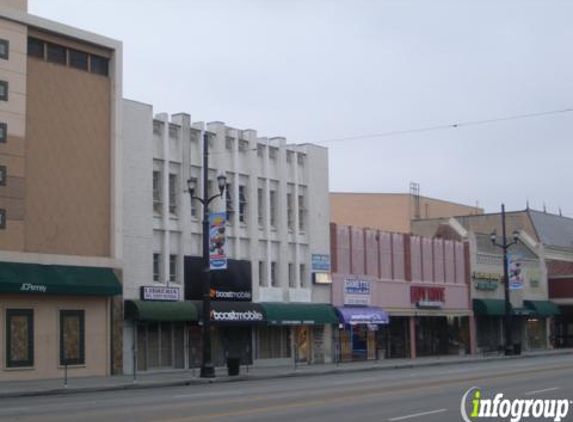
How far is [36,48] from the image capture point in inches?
1582

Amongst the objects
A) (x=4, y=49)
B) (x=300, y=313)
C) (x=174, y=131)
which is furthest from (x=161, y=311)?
(x=4, y=49)

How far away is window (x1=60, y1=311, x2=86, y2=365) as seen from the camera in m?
39.7

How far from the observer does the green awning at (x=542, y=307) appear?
2858 inches

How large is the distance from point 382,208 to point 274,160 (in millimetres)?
33752

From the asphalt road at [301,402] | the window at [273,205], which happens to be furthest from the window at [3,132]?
the window at [273,205]

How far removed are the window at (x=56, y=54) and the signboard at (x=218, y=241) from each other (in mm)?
9140

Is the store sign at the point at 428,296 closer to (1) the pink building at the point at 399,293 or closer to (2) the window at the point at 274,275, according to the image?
(1) the pink building at the point at 399,293

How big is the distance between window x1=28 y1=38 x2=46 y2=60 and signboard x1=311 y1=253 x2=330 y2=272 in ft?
63.3

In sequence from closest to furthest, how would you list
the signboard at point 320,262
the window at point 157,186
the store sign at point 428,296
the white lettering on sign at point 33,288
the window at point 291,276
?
1. the white lettering on sign at point 33,288
2. the window at point 157,186
3. the window at point 291,276
4. the signboard at point 320,262
5. the store sign at point 428,296

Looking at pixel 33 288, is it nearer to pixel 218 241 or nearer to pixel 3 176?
pixel 3 176

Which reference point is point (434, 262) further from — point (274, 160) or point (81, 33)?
point (81, 33)

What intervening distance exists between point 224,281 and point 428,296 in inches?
723

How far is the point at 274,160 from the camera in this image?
52.2 m

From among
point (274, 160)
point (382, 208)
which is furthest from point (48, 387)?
point (382, 208)
